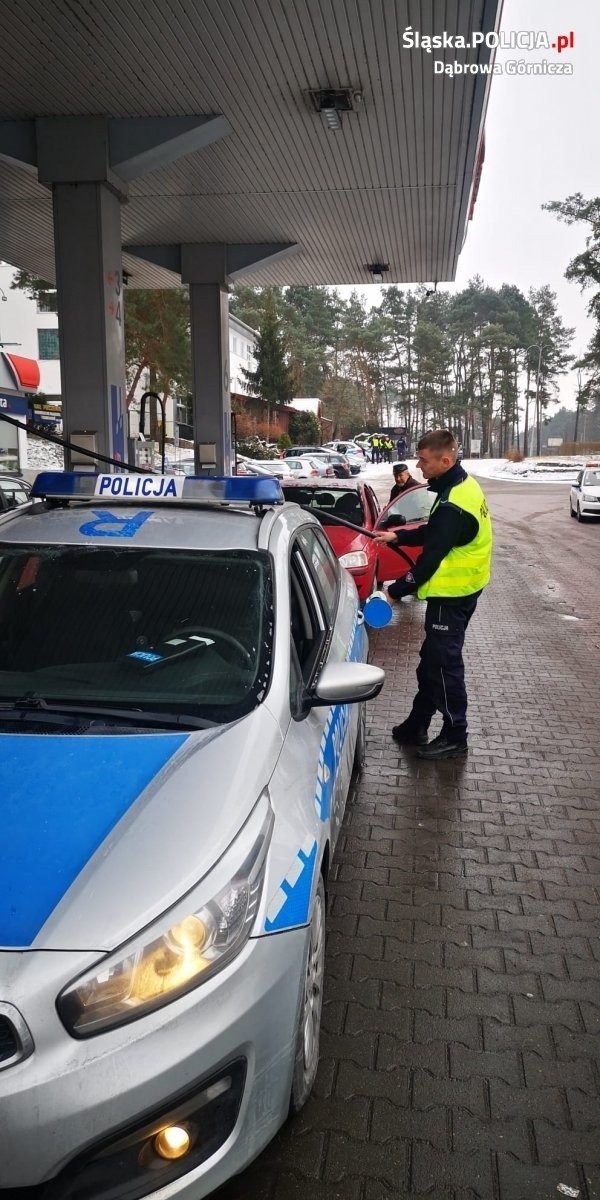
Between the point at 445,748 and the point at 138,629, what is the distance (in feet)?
10.2

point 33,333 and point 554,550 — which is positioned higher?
point 33,333

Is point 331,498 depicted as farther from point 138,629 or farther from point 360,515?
point 138,629

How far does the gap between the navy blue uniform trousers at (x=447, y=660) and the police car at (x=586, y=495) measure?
21195mm

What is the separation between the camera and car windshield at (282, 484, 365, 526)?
35.3 feet

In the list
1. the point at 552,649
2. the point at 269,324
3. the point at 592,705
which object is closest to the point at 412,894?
the point at 592,705

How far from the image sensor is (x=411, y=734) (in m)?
6.23

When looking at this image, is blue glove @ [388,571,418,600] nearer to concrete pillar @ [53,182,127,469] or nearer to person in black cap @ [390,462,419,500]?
person in black cap @ [390,462,419,500]

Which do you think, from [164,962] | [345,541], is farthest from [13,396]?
[164,962]

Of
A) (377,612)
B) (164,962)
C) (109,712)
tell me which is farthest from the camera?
(377,612)

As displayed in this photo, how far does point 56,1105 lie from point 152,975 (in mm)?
309

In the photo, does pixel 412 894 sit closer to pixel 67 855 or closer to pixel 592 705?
pixel 67 855

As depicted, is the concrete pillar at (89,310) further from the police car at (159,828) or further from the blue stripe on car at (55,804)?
the blue stripe on car at (55,804)

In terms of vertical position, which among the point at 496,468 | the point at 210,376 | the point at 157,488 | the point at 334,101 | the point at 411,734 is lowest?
the point at 411,734

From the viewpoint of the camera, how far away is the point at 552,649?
9.59 m
